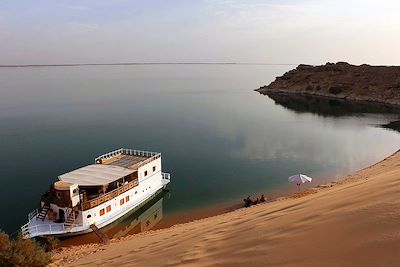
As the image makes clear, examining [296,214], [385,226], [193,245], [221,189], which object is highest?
[385,226]

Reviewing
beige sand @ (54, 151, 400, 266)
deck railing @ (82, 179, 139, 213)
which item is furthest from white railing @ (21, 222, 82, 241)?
beige sand @ (54, 151, 400, 266)

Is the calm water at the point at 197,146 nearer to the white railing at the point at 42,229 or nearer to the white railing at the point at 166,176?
the white railing at the point at 166,176

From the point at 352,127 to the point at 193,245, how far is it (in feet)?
184

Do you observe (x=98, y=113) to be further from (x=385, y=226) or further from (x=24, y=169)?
(x=385, y=226)

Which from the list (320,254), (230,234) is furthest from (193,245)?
(320,254)

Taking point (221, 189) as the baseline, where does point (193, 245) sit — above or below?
above

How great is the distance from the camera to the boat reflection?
827 inches

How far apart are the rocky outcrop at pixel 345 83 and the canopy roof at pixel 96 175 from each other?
79819 mm

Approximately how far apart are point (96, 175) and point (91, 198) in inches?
78.9

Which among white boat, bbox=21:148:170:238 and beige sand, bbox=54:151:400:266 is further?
white boat, bbox=21:148:170:238

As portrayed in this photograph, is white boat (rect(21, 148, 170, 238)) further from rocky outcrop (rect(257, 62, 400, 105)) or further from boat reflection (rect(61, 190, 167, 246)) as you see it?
rocky outcrop (rect(257, 62, 400, 105))

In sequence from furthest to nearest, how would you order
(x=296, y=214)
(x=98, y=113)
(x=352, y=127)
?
(x=98, y=113)
(x=352, y=127)
(x=296, y=214)

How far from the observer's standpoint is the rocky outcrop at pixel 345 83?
94.9 meters

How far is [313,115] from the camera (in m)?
73.2
